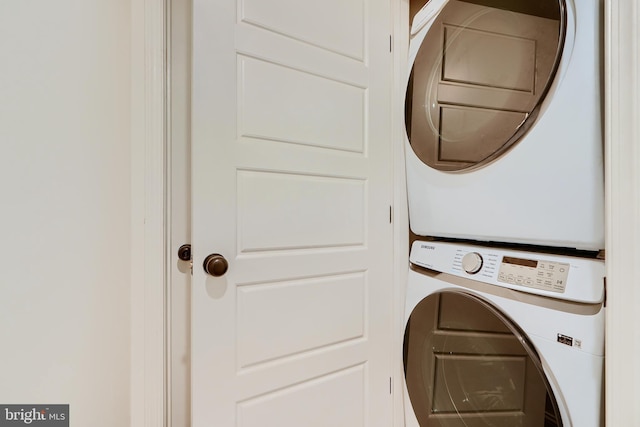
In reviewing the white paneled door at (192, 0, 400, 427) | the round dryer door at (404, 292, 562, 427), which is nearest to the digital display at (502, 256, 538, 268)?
the round dryer door at (404, 292, 562, 427)

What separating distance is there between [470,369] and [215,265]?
831mm

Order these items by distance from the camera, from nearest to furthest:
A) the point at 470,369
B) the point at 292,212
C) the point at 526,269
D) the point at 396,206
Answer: the point at 526,269 < the point at 470,369 < the point at 292,212 < the point at 396,206

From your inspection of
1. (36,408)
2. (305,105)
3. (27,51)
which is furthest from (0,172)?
(305,105)

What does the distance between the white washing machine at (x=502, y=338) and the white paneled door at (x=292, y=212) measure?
21 centimetres

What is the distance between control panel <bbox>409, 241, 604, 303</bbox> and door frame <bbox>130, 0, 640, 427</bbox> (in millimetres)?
75

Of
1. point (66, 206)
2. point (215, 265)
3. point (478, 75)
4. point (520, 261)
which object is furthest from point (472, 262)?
point (66, 206)

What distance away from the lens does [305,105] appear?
1.05 m

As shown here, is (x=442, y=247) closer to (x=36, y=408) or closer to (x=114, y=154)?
(x=114, y=154)

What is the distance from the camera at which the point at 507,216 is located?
0.81 m

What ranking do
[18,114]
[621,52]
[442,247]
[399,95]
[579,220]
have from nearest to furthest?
[621,52] → [579,220] → [18,114] → [442,247] → [399,95]

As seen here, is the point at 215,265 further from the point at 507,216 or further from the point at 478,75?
Result: the point at 478,75

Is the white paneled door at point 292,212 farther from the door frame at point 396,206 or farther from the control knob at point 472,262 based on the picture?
the control knob at point 472,262

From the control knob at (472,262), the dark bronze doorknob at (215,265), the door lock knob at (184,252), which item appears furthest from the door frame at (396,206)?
the control knob at (472,262)

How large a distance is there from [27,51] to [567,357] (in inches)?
61.0
